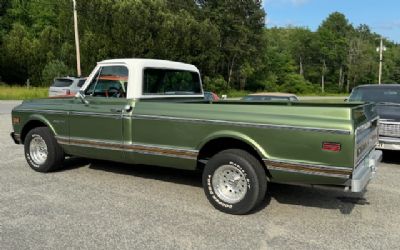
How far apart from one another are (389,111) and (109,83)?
542cm

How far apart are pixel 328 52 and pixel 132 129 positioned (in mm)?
88596

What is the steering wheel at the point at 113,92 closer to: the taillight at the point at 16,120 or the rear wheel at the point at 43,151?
the rear wheel at the point at 43,151

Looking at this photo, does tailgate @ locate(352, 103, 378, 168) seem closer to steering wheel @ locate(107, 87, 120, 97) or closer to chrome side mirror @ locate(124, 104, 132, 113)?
chrome side mirror @ locate(124, 104, 132, 113)

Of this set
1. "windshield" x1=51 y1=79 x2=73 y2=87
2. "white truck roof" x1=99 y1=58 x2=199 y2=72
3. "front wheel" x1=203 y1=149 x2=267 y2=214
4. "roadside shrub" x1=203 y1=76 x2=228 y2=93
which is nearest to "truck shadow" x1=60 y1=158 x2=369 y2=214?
"front wheel" x1=203 y1=149 x2=267 y2=214

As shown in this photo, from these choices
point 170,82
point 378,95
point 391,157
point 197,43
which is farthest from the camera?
point 197,43

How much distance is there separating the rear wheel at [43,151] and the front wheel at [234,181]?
2952 mm

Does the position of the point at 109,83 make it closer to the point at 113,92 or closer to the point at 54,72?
the point at 113,92

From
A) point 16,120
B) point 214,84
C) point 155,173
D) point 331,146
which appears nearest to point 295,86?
point 214,84

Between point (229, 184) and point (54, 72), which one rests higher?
point (54, 72)

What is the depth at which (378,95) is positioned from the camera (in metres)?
9.88

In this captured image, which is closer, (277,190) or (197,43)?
(277,190)

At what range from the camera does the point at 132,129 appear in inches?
242

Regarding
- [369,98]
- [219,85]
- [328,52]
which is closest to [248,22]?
[219,85]

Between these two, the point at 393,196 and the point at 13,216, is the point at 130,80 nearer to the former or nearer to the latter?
the point at 13,216
